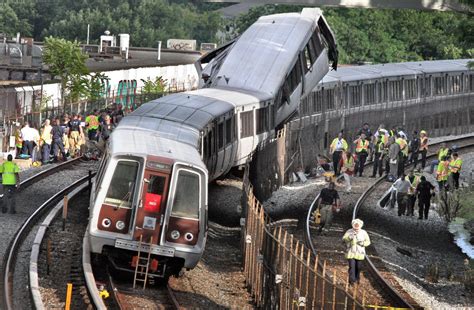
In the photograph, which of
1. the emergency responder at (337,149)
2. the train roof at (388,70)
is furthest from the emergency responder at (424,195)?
the train roof at (388,70)

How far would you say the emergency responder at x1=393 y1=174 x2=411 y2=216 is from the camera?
32.2m

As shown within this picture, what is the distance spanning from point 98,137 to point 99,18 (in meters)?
74.0

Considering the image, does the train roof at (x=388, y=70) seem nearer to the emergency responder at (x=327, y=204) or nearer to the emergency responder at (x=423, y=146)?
the emergency responder at (x=423, y=146)

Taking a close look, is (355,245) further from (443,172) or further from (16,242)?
(443,172)

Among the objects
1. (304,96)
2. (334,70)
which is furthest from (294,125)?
(334,70)

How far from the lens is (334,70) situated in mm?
45094

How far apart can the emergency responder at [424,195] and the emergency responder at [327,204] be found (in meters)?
3.66

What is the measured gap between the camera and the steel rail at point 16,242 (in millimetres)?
18828

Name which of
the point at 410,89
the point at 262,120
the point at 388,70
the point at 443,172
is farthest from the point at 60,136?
the point at 410,89

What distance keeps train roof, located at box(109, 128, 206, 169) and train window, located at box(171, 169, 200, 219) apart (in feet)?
0.89

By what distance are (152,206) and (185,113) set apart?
20.7 ft

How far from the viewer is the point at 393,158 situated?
122 ft

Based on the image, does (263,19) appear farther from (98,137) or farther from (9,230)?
(9,230)

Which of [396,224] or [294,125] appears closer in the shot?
[396,224]
